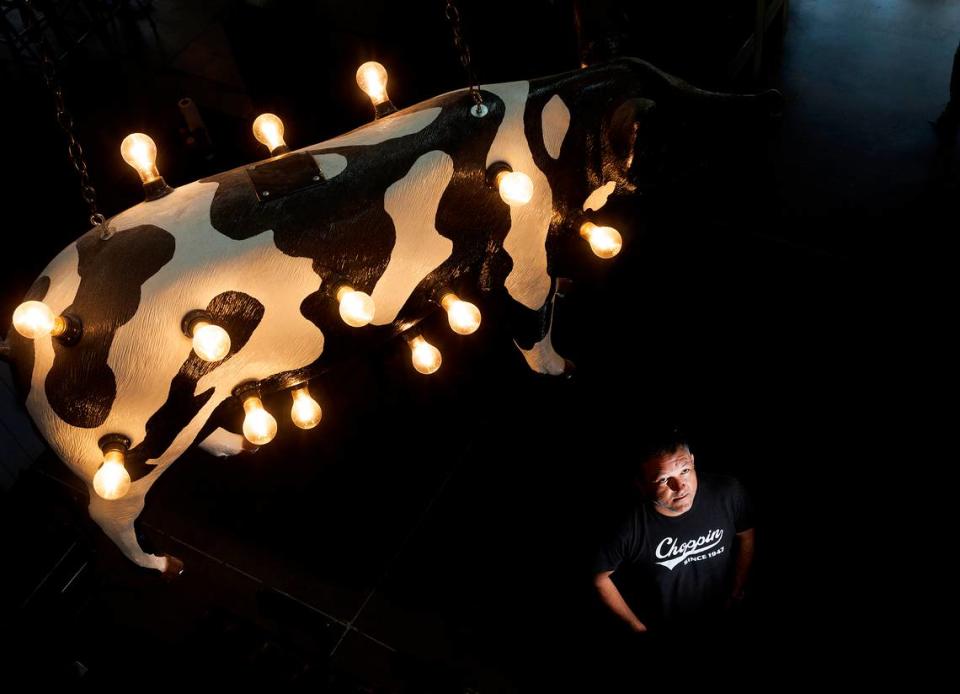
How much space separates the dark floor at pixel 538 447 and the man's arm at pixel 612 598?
0.38m

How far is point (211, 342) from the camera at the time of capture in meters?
2.33

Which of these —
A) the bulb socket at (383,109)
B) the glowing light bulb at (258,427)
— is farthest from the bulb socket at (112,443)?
the bulb socket at (383,109)

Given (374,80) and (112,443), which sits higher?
(374,80)

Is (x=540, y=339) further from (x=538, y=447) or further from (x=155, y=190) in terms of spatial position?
(x=155, y=190)

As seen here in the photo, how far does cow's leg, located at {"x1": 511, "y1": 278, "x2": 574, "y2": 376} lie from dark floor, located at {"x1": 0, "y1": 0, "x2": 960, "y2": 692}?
0.14 m

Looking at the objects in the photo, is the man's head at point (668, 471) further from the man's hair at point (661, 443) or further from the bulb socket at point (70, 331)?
the bulb socket at point (70, 331)

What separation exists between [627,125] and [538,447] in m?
1.72

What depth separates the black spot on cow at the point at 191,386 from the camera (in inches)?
101

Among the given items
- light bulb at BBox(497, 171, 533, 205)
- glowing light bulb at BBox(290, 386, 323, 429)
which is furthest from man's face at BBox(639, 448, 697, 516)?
glowing light bulb at BBox(290, 386, 323, 429)

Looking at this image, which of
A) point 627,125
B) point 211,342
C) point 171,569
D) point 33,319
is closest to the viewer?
point 33,319

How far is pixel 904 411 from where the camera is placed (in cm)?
375

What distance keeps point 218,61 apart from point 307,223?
15.6ft

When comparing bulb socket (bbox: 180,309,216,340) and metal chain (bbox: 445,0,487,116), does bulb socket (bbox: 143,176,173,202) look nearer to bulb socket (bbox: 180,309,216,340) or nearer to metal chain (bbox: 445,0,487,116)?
bulb socket (bbox: 180,309,216,340)

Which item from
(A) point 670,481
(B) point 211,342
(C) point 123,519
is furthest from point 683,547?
(C) point 123,519
